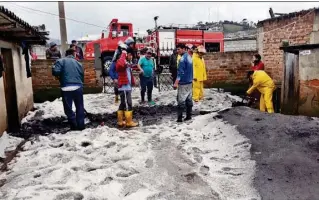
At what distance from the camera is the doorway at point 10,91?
8.04 meters

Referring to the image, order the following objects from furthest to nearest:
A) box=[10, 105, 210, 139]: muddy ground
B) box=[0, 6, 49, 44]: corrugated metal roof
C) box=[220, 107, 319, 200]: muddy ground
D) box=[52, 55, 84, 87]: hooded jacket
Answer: box=[10, 105, 210, 139]: muddy ground < box=[52, 55, 84, 87]: hooded jacket < box=[0, 6, 49, 44]: corrugated metal roof < box=[220, 107, 319, 200]: muddy ground

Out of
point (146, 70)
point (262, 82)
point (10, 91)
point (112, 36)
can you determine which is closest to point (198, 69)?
point (146, 70)

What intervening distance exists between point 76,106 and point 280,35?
8.24m

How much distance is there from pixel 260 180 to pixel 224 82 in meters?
10.5

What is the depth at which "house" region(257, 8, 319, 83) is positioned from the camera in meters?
10.8

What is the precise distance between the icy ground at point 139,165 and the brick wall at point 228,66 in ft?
23.5

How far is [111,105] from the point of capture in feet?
34.7

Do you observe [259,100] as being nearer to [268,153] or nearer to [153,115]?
[153,115]

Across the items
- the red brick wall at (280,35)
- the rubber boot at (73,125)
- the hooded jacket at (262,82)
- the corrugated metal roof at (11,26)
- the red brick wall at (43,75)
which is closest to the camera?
the corrugated metal roof at (11,26)

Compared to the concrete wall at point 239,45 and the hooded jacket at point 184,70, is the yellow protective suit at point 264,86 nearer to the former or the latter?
the hooded jacket at point 184,70

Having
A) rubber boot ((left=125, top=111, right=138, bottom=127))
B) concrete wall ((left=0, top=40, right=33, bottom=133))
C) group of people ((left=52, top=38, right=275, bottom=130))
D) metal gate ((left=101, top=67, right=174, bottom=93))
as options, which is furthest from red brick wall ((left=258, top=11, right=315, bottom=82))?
concrete wall ((left=0, top=40, right=33, bottom=133))

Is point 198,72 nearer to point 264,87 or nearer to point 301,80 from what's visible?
point 264,87

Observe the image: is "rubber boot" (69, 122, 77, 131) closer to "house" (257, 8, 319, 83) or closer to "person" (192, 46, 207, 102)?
"person" (192, 46, 207, 102)

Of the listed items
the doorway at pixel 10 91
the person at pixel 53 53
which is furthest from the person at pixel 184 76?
the person at pixel 53 53
